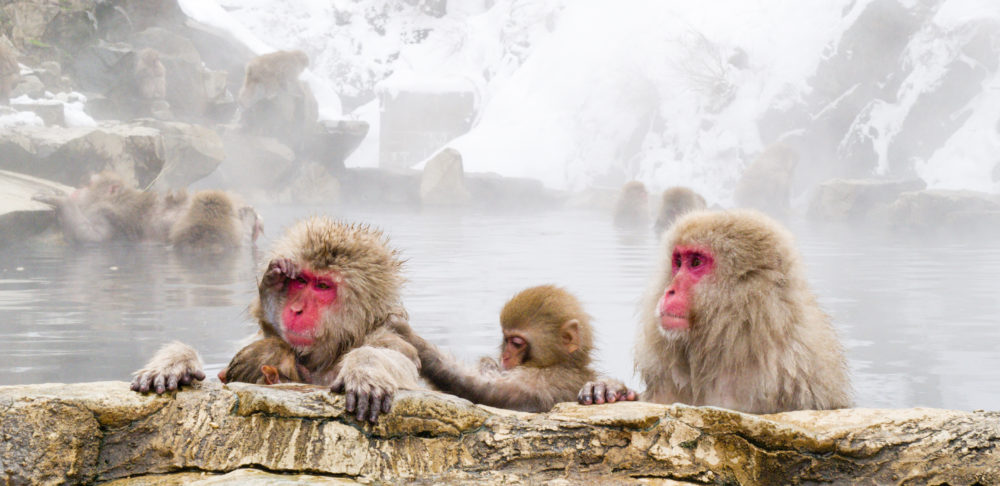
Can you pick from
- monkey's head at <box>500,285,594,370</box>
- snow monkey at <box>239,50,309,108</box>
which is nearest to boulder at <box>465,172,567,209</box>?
snow monkey at <box>239,50,309,108</box>

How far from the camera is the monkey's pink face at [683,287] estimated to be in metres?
2.54

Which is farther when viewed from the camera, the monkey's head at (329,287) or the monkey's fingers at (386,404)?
the monkey's head at (329,287)

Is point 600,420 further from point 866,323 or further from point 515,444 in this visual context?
point 866,323

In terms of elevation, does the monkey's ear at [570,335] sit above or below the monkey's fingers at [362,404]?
above

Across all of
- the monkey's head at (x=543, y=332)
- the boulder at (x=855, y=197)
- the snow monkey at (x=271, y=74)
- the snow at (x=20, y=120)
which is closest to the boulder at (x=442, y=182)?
the snow monkey at (x=271, y=74)

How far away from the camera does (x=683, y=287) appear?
258 centimetres

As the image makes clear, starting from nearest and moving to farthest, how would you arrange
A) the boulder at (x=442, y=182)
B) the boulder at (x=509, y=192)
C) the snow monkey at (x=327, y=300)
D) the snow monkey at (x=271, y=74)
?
the snow monkey at (x=327, y=300), the snow monkey at (x=271, y=74), the boulder at (x=442, y=182), the boulder at (x=509, y=192)

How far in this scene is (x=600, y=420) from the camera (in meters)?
2.15

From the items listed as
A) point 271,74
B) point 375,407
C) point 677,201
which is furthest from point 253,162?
point 375,407

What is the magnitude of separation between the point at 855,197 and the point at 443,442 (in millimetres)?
15785

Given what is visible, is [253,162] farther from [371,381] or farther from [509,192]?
[371,381]

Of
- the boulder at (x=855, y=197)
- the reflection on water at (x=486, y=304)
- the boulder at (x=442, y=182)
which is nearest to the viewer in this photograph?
the reflection on water at (x=486, y=304)

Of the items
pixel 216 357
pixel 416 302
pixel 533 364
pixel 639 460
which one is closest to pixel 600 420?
pixel 639 460

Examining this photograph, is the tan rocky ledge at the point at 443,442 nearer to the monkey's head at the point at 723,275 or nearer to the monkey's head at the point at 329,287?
the monkey's head at the point at 329,287
